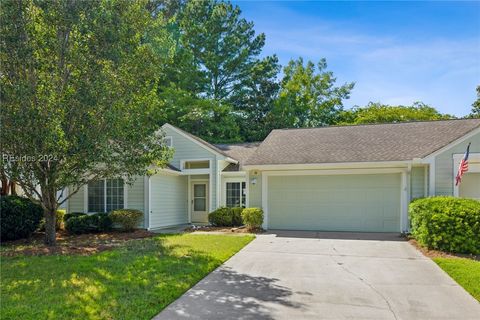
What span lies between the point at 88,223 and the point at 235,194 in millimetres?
6585

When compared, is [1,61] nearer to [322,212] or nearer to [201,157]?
[201,157]

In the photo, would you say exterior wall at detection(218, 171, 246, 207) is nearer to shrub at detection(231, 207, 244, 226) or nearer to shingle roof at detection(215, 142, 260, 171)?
shingle roof at detection(215, 142, 260, 171)

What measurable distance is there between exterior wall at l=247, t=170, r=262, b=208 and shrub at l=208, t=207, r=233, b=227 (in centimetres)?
126

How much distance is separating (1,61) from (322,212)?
1154cm

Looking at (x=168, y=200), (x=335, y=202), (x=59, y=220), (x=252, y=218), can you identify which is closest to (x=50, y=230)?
(x=59, y=220)

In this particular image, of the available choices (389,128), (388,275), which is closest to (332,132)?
(389,128)

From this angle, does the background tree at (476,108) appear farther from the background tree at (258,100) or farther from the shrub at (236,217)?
the shrub at (236,217)

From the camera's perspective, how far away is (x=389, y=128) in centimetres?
1598

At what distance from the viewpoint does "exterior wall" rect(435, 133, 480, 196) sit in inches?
476

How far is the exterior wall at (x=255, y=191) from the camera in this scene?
1498 centimetres

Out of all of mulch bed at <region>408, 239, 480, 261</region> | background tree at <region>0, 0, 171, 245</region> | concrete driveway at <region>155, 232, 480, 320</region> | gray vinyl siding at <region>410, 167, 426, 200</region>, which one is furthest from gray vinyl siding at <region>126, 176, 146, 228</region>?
gray vinyl siding at <region>410, 167, 426, 200</region>

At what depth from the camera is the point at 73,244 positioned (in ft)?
36.2

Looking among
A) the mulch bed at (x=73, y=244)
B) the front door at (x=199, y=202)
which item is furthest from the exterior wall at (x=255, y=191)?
the mulch bed at (x=73, y=244)

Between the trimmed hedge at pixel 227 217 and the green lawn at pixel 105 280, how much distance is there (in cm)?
555
